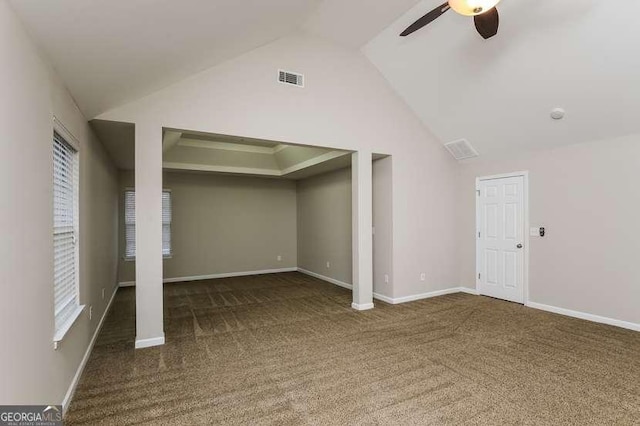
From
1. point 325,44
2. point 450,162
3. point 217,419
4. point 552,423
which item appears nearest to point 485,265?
point 450,162

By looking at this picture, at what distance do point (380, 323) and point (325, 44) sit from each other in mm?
3822

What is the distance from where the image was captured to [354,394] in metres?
2.45

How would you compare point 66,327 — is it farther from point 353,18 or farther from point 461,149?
point 461,149

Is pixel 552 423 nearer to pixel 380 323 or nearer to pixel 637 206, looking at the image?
pixel 380 323

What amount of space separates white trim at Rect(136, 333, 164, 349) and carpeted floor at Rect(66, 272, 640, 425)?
0.07 meters

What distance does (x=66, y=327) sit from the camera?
7.55ft

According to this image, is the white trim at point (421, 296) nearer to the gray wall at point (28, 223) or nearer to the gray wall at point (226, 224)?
the gray wall at point (226, 224)

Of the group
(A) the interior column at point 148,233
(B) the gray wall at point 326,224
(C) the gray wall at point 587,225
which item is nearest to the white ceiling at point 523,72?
(C) the gray wall at point 587,225

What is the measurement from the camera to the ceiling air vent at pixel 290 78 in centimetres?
403

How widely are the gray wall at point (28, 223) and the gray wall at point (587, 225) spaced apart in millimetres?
5600

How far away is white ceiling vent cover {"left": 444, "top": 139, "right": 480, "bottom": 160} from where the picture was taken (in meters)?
5.23

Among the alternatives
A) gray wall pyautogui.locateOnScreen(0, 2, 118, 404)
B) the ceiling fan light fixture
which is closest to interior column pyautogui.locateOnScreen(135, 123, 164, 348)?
gray wall pyautogui.locateOnScreen(0, 2, 118, 404)

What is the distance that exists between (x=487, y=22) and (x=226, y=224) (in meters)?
6.34

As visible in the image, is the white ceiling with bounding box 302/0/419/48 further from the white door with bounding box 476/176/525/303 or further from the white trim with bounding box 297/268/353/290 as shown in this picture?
the white trim with bounding box 297/268/353/290
